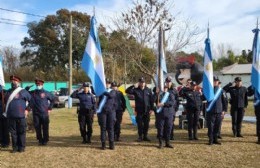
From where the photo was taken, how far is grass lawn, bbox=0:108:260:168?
8.70 m

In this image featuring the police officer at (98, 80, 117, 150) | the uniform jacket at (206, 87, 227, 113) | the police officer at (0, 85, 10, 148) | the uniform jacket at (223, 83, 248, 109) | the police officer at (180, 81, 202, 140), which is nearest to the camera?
the police officer at (98, 80, 117, 150)

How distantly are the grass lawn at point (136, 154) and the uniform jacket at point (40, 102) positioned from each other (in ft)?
3.27

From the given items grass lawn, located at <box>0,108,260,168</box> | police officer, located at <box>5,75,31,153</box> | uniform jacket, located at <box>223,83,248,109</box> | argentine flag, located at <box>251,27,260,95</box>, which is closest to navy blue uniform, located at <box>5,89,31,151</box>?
police officer, located at <box>5,75,31,153</box>

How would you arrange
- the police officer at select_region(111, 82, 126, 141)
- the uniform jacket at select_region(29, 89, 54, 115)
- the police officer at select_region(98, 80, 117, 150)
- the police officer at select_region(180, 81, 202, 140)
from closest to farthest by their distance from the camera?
the police officer at select_region(98, 80, 117, 150), the uniform jacket at select_region(29, 89, 54, 115), the police officer at select_region(111, 82, 126, 141), the police officer at select_region(180, 81, 202, 140)

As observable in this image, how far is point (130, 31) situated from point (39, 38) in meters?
28.5

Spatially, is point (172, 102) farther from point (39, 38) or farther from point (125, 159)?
point (39, 38)

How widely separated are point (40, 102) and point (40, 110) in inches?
8.7

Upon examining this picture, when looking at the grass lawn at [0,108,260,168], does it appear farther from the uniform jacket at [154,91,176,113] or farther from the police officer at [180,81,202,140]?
the uniform jacket at [154,91,176,113]

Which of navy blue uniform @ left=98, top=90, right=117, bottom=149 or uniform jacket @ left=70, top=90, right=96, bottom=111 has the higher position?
uniform jacket @ left=70, top=90, right=96, bottom=111

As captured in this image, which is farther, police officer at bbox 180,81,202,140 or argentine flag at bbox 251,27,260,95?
police officer at bbox 180,81,202,140

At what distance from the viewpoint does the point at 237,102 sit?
40.6ft

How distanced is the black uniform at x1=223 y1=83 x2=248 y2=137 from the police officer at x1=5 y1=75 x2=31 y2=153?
619cm

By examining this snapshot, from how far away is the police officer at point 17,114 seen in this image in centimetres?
997

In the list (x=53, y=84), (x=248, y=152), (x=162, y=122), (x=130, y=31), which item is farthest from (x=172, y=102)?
(x=53, y=84)
